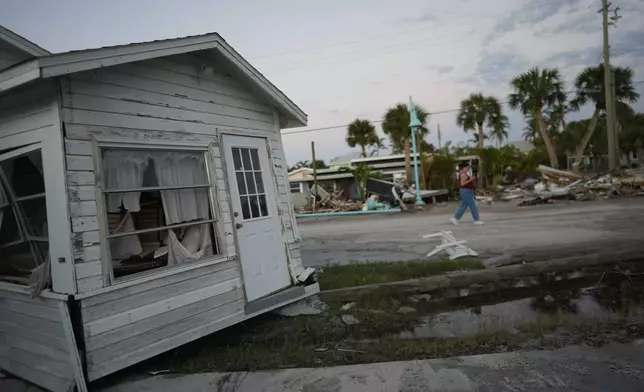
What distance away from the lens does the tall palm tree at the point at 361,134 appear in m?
45.1

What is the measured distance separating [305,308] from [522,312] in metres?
2.78

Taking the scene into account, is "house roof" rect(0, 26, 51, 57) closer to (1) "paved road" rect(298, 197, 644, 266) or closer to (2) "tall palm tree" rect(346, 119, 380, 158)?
(1) "paved road" rect(298, 197, 644, 266)

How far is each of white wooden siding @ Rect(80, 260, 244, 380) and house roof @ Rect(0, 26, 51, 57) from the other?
13.4 feet

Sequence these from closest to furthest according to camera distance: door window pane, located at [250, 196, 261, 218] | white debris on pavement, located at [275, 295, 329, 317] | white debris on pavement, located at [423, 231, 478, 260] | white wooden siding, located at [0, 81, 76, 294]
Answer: white wooden siding, located at [0, 81, 76, 294] < door window pane, located at [250, 196, 261, 218] < white debris on pavement, located at [275, 295, 329, 317] < white debris on pavement, located at [423, 231, 478, 260]

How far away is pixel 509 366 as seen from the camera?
3531 millimetres

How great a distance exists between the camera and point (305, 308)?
234 inches

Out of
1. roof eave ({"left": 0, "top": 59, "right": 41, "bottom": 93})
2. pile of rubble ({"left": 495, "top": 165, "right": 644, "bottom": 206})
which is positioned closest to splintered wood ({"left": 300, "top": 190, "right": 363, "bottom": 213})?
pile of rubble ({"left": 495, "top": 165, "right": 644, "bottom": 206})

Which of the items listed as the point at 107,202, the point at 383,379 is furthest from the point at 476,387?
the point at 107,202

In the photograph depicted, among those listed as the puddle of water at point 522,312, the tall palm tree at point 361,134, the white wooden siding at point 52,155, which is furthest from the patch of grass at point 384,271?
the tall palm tree at point 361,134

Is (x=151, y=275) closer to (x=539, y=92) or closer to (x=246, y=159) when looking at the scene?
(x=246, y=159)

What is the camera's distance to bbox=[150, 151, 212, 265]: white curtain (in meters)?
4.77

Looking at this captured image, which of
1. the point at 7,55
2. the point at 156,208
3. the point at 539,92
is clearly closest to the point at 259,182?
the point at 156,208

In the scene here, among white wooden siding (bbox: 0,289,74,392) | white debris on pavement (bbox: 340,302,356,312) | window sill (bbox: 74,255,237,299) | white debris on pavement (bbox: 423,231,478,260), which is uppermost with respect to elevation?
window sill (bbox: 74,255,237,299)

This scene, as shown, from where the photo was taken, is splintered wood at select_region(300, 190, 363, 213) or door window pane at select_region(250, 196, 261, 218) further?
splintered wood at select_region(300, 190, 363, 213)
